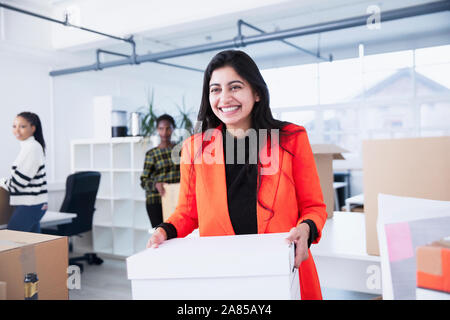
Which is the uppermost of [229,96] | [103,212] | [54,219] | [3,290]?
[229,96]

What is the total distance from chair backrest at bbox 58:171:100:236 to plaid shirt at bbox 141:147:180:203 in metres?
0.61

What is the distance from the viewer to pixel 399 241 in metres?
0.53

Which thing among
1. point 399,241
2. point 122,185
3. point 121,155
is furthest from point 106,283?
point 399,241

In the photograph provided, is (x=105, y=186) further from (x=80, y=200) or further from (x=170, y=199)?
(x=170, y=199)

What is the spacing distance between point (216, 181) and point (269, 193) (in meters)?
0.14

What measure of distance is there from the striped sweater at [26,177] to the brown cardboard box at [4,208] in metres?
0.22

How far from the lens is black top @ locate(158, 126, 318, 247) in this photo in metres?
1.02

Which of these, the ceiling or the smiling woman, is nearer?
the smiling woman

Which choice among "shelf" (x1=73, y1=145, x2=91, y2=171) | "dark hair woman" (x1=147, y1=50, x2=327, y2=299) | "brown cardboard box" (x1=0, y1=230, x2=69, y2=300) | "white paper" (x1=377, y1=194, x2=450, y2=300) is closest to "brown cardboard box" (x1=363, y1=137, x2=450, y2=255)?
"dark hair woman" (x1=147, y1=50, x2=327, y2=299)

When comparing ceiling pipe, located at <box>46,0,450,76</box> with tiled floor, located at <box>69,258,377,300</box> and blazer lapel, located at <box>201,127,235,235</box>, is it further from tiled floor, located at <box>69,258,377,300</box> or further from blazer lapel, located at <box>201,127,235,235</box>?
blazer lapel, located at <box>201,127,235,235</box>

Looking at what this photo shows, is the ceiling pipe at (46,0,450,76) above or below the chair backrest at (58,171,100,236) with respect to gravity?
above

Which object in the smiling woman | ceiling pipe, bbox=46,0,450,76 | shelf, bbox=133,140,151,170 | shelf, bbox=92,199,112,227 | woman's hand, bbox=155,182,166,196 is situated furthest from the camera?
shelf, bbox=92,199,112,227

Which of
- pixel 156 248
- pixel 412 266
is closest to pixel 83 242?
pixel 156 248
